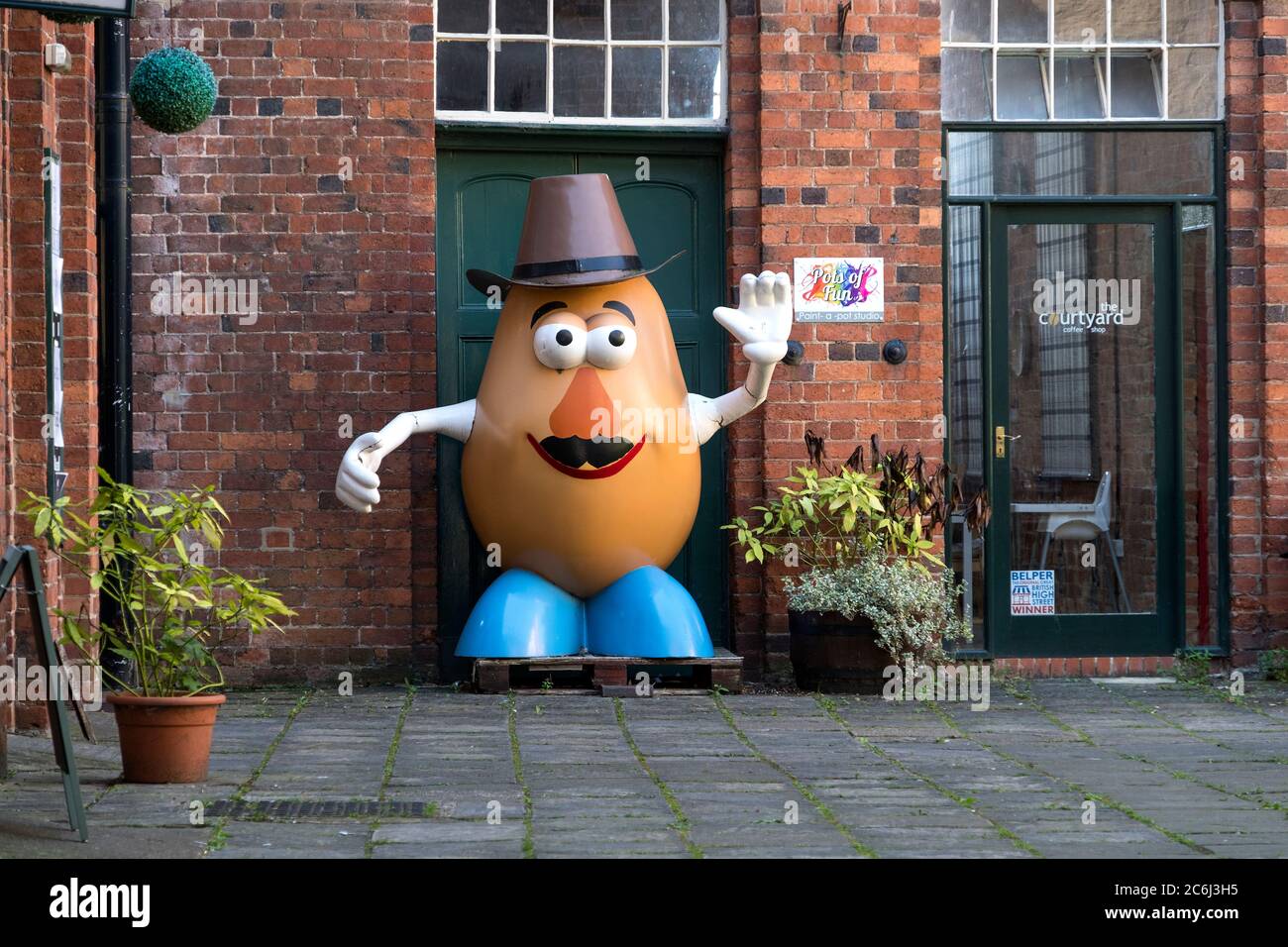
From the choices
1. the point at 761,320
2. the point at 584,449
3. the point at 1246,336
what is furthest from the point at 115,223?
the point at 1246,336

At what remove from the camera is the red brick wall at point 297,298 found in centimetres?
814

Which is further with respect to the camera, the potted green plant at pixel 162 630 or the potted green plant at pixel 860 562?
the potted green plant at pixel 860 562

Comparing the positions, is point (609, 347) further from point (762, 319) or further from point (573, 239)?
point (762, 319)

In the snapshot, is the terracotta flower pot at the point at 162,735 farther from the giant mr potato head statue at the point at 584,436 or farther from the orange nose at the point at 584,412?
the orange nose at the point at 584,412

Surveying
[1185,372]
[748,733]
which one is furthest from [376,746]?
[1185,372]

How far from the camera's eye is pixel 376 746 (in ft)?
21.2

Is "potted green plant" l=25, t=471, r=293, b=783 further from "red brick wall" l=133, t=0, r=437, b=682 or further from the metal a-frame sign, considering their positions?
"red brick wall" l=133, t=0, r=437, b=682

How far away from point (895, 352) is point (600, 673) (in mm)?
2190

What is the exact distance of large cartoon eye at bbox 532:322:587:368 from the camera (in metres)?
7.64

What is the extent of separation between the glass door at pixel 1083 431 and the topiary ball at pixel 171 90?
4.28 metres

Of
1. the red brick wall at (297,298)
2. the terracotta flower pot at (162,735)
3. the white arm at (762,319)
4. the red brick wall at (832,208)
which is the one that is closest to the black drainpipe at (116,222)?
the red brick wall at (297,298)

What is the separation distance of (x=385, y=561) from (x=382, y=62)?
2.43 m
